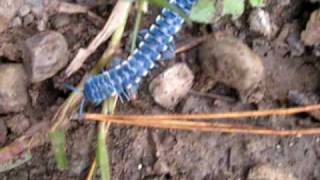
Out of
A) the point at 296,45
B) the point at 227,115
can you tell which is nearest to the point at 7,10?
the point at 227,115

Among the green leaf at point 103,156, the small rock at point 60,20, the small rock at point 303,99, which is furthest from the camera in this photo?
the small rock at point 60,20

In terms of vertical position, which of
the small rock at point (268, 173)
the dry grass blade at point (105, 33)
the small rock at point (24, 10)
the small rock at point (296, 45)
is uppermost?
the small rock at point (24, 10)

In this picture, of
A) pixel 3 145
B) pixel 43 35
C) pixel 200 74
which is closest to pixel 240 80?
pixel 200 74

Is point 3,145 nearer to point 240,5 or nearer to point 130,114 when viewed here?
point 130,114

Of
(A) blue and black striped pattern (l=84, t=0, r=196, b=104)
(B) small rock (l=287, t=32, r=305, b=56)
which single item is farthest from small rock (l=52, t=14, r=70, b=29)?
(B) small rock (l=287, t=32, r=305, b=56)

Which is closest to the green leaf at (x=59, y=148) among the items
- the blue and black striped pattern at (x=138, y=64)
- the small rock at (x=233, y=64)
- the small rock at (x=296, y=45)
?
the blue and black striped pattern at (x=138, y=64)

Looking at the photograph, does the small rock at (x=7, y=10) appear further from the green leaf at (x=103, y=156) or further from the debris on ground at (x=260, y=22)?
the debris on ground at (x=260, y=22)

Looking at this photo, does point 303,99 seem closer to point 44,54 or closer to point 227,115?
point 227,115
